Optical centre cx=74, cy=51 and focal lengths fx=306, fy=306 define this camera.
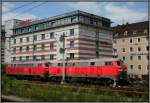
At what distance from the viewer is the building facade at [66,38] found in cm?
4334

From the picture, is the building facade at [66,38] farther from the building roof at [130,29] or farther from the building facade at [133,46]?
the building roof at [130,29]

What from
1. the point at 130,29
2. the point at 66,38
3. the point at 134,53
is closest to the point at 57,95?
the point at 66,38

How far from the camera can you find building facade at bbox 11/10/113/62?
43344 mm

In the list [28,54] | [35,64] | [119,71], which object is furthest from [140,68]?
[119,71]

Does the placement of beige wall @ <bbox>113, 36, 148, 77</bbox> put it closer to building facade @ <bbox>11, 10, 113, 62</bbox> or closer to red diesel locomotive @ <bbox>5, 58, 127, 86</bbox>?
building facade @ <bbox>11, 10, 113, 62</bbox>

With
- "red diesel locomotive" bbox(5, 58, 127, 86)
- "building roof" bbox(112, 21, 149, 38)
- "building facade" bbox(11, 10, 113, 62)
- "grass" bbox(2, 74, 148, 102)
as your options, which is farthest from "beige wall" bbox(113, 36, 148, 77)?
"grass" bbox(2, 74, 148, 102)

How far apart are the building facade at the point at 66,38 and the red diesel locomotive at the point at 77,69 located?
9.49 metres

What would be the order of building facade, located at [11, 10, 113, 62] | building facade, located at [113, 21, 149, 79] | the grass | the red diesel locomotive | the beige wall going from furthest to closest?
building facade, located at [113, 21, 149, 79] → the beige wall → building facade, located at [11, 10, 113, 62] → the red diesel locomotive → the grass

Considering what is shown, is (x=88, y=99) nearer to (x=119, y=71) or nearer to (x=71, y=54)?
(x=119, y=71)

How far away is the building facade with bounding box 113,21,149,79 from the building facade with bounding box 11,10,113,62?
948 cm

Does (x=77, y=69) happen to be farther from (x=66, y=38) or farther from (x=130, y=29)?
(x=130, y=29)

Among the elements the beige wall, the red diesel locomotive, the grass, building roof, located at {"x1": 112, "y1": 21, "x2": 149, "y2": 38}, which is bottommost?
the grass

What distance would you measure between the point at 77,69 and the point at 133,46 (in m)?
34.9

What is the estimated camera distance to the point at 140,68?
54.4 m
